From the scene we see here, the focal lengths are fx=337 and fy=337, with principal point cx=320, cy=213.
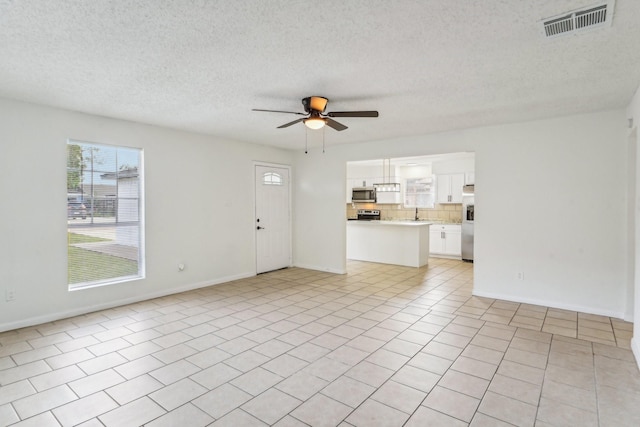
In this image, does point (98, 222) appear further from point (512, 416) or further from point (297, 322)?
point (512, 416)

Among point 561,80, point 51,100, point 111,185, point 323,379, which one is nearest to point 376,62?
point 561,80

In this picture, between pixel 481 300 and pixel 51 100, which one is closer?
pixel 51 100

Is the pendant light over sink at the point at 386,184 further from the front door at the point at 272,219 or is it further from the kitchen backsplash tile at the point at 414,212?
the front door at the point at 272,219

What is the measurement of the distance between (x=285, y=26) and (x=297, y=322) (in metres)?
3.04

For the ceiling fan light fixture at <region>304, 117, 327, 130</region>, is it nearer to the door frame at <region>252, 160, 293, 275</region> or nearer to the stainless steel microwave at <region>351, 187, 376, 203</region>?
the door frame at <region>252, 160, 293, 275</region>

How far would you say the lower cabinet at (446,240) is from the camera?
816cm

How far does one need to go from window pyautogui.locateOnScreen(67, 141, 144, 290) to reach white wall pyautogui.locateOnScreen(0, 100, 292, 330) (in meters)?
0.13

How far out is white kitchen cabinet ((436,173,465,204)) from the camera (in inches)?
328

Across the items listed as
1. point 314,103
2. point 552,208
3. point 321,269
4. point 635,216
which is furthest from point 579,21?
point 321,269

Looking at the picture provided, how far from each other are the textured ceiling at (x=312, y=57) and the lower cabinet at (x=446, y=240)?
4322mm

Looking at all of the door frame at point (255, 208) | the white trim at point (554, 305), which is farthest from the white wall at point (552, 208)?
the door frame at point (255, 208)

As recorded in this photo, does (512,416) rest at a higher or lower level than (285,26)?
lower

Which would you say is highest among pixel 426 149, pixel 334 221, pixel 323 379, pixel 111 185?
pixel 426 149

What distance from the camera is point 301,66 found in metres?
2.78
